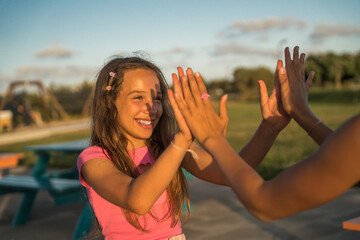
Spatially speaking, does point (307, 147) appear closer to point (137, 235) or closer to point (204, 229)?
point (204, 229)

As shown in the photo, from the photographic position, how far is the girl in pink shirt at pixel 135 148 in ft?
5.16

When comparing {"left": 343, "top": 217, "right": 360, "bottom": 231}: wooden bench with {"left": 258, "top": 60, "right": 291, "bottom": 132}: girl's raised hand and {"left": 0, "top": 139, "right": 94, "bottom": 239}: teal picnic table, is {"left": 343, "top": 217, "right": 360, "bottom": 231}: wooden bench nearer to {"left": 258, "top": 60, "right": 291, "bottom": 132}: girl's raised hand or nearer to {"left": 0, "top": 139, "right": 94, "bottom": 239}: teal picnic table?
{"left": 258, "top": 60, "right": 291, "bottom": 132}: girl's raised hand

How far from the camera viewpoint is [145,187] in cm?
128

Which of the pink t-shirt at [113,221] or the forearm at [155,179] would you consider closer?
the forearm at [155,179]

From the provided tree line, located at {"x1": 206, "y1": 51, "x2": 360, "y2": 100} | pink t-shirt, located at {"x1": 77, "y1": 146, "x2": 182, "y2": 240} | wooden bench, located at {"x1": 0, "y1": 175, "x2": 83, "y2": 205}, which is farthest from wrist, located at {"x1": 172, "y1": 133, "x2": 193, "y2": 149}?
tree line, located at {"x1": 206, "y1": 51, "x2": 360, "y2": 100}

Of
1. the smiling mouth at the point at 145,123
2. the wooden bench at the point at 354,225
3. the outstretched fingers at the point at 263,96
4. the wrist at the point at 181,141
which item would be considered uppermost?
the outstretched fingers at the point at 263,96

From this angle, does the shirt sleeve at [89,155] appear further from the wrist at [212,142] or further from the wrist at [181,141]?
the wrist at [212,142]

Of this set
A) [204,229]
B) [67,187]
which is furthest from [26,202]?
[204,229]

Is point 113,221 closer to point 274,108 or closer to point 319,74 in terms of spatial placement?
point 274,108

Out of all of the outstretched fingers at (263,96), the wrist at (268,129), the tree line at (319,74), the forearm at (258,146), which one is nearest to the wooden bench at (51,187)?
the forearm at (258,146)

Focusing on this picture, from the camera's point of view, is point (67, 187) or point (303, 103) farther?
point (67, 187)

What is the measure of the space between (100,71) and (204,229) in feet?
8.92

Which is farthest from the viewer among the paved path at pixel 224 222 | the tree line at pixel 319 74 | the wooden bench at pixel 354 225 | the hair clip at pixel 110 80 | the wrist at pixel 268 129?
the tree line at pixel 319 74

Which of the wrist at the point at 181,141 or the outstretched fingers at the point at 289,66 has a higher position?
the outstretched fingers at the point at 289,66
